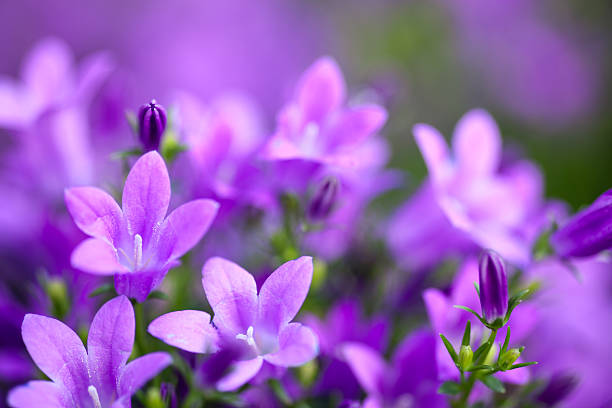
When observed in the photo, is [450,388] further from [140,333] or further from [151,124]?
[151,124]

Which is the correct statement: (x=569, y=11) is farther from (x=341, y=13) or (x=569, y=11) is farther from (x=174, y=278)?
(x=174, y=278)

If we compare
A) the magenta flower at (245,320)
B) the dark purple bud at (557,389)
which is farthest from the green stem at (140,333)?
the dark purple bud at (557,389)

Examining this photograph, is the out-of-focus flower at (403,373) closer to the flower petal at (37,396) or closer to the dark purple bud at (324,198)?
the dark purple bud at (324,198)

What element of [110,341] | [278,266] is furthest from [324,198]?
[110,341]

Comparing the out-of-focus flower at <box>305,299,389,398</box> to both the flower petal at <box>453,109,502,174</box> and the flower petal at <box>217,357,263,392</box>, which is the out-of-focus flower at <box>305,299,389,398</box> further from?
the flower petal at <box>453,109,502,174</box>

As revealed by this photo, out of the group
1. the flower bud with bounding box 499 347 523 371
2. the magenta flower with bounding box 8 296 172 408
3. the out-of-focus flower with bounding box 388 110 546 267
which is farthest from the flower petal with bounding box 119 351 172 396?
the out-of-focus flower with bounding box 388 110 546 267

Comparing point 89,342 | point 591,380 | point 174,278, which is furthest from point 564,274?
point 89,342
